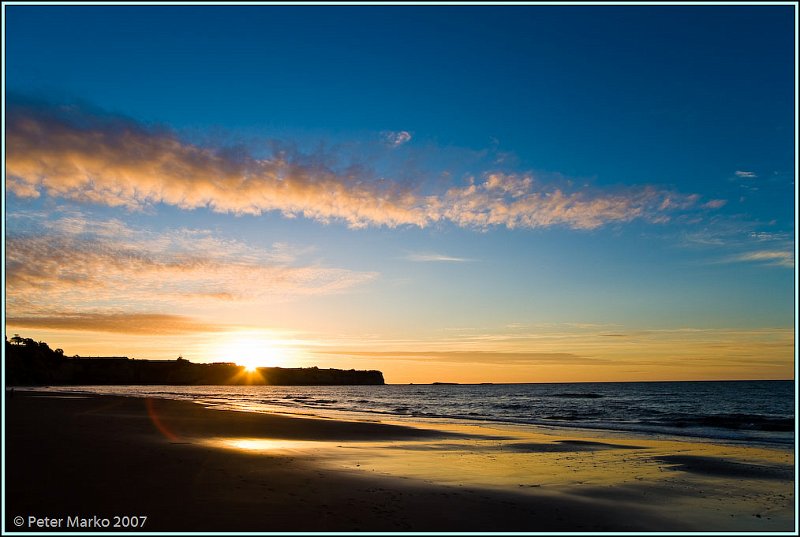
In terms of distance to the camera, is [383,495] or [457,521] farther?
[383,495]

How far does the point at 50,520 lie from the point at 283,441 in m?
16.4

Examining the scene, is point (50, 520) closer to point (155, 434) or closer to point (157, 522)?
point (157, 522)

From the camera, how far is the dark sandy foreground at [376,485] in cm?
1069

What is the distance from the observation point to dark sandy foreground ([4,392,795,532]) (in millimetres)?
10688

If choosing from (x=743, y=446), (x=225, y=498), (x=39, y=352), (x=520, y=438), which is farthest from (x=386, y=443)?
(x=39, y=352)

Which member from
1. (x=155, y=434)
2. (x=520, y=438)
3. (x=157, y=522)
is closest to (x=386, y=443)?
(x=520, y=438)

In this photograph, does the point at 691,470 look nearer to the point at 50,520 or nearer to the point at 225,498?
A: the point at 225,498

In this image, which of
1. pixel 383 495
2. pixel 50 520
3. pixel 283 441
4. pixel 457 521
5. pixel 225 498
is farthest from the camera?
pixel 283 441

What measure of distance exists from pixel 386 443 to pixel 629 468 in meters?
11.3

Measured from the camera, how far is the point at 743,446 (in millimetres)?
28844

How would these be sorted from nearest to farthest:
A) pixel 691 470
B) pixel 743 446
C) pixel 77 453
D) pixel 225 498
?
pixel 225 498, pixel 77 453, pixel 691 470, pixel 743 446

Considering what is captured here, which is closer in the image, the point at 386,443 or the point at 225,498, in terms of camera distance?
the point at 225,498

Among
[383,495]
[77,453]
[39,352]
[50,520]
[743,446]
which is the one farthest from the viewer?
[39,352]

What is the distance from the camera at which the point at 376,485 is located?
14469mm
